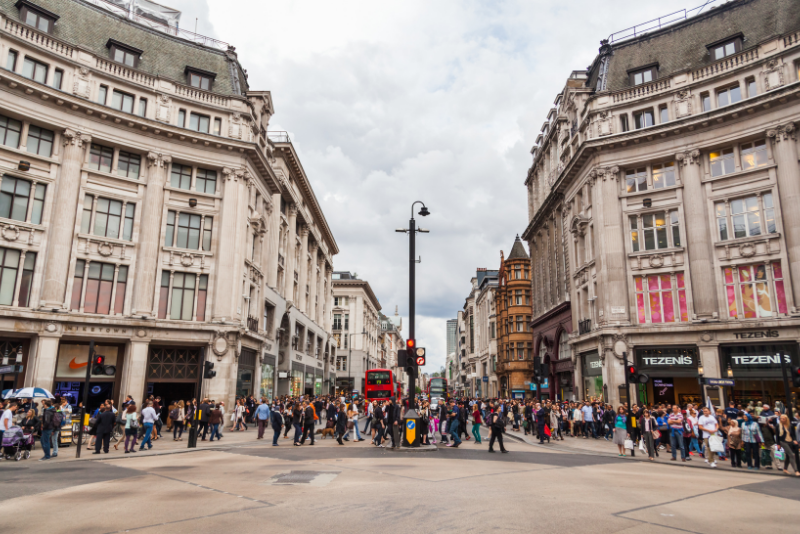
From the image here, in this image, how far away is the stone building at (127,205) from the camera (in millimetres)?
26422

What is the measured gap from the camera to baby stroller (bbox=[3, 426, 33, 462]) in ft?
51.3

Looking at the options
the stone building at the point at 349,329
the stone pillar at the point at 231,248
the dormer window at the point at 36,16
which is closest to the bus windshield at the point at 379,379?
the stone pillar at the point at 231,248

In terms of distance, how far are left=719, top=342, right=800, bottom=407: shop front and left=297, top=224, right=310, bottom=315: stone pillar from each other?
117ft

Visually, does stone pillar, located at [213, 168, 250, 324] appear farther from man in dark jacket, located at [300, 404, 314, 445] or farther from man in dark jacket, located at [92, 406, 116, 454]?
man in dark jacket, located at [92, 406, 116, 454]

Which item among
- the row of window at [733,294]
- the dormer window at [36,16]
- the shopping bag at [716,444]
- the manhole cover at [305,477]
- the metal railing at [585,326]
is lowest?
the manhole cover at [305,477]

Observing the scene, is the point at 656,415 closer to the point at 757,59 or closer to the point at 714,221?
the point at 714,221

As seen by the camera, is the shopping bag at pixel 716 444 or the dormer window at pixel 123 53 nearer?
the shopping bag at pixel 716 444

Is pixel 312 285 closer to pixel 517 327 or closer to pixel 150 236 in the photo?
pixel 517 327

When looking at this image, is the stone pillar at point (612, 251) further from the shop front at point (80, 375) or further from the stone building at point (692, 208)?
the shop front at point (80, 375)

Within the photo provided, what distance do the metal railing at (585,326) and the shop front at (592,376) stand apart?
4.58 feet

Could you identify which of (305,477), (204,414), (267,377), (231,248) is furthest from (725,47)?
(267,377)

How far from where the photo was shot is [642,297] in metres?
32.0

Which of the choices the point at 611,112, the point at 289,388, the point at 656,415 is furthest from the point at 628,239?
the point at 289,388

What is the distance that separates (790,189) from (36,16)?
39991 millimetres
